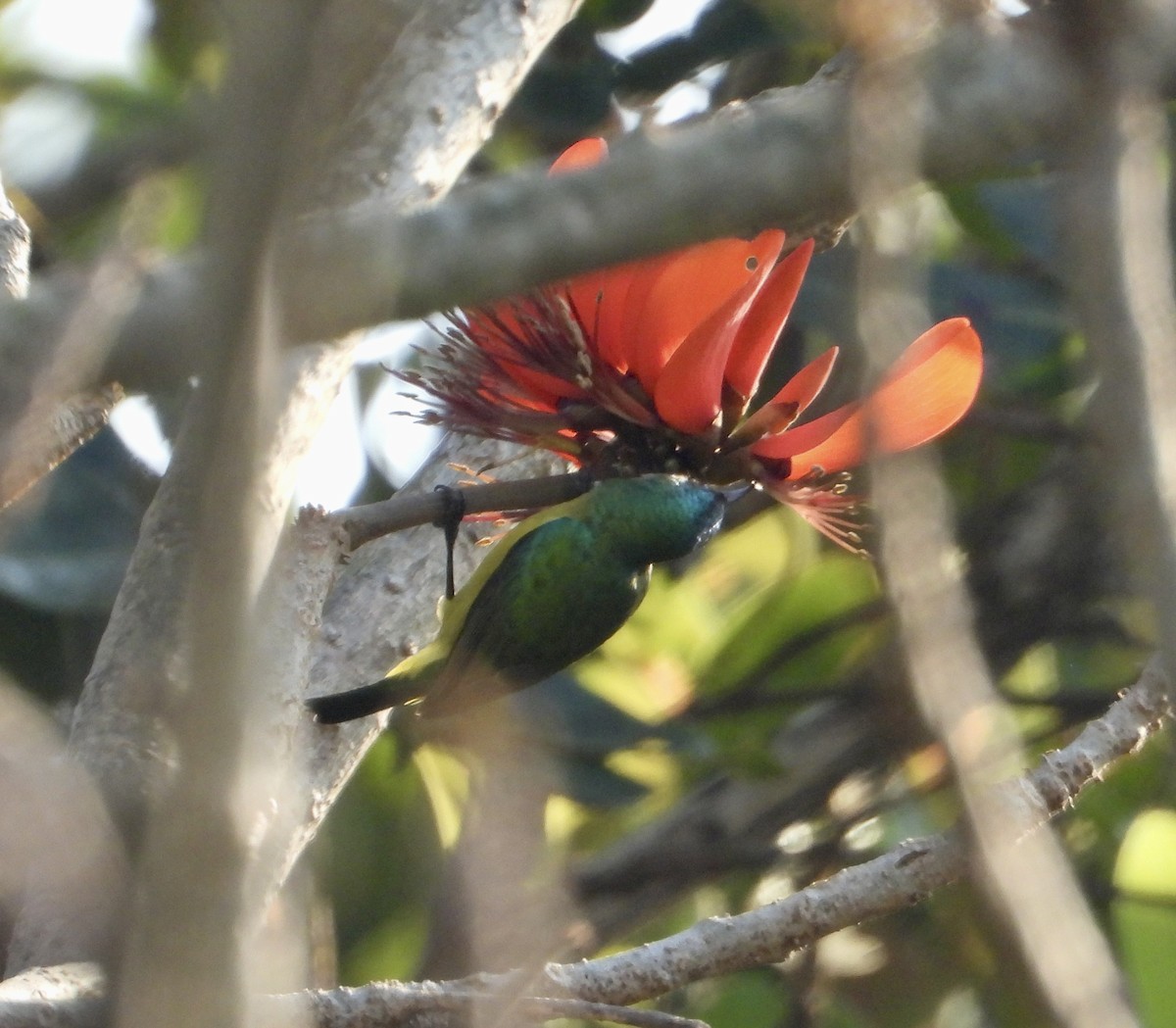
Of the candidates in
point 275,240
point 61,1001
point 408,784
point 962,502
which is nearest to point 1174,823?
point 962,502

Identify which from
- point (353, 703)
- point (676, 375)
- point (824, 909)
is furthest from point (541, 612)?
point (824, 909)

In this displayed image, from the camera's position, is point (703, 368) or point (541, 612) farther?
point (541, 612)

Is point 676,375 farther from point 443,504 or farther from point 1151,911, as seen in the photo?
point 1151,911

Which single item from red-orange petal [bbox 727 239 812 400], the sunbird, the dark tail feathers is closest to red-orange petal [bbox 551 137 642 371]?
red-orange petal [bbox 727 239 812 400]

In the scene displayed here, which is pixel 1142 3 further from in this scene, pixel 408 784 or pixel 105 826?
pixel 408 784

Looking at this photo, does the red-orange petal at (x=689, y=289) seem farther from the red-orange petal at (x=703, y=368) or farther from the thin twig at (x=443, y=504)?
the thin twig at (x=443, y=504)

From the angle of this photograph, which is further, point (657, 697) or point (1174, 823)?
point (657, 697)

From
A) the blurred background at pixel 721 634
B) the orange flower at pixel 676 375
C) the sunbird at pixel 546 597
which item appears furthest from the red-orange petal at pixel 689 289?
the blurred background at pixel 721 634
